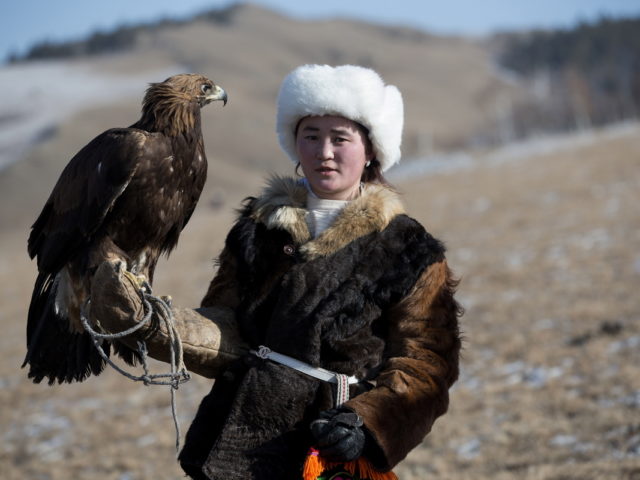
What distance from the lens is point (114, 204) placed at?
296 cm

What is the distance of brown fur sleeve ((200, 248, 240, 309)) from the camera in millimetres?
2533

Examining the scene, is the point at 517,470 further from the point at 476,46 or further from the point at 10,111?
the point at 476,46

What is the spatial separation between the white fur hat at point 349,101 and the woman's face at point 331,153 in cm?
4

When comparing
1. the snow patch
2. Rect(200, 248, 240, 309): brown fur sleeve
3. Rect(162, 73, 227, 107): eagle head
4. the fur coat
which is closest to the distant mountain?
the snow patch

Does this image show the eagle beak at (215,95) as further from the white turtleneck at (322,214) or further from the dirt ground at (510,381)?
the dirt ground at (510,381)

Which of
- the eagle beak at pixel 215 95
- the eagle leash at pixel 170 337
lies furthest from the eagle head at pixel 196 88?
the eagle leash at pixel 170 337

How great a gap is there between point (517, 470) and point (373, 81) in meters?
3.40

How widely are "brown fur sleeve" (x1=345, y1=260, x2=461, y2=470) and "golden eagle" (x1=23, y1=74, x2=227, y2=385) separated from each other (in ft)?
3.44

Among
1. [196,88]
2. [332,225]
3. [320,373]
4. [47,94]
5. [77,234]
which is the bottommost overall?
[320,373]

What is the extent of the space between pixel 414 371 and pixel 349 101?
0.85 metres

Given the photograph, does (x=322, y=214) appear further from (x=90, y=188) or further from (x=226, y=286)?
(x=90, y=188)

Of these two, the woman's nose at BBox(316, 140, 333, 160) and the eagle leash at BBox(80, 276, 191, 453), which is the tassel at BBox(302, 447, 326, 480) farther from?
the woman's nose at BBox(316, 140, 333, 160)

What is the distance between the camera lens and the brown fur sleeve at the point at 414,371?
7.02 ft

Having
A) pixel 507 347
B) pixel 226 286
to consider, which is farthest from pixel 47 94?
pixel 226 286
